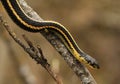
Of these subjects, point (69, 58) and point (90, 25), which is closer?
point (69, 58)

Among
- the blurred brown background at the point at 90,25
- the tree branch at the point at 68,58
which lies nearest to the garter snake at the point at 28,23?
the tree branch at the point at 68,58

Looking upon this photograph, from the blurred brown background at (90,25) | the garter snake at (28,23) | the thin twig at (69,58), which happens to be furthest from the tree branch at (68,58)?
the blurred brown background at (90,25)

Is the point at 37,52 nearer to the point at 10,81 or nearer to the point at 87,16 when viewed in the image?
the point at 10,81

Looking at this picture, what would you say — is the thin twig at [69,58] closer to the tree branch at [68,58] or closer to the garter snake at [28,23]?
the tree branch at [68,58]

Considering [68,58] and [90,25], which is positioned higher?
[90,25]

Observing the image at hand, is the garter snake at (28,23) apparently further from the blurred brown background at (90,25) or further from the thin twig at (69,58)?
the blurred brown background at (90,25)

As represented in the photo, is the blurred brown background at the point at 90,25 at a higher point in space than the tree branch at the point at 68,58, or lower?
higher

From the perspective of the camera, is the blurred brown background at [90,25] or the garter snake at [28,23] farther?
the blurred brown background at [90,25]

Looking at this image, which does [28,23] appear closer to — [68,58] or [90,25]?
[68,58]

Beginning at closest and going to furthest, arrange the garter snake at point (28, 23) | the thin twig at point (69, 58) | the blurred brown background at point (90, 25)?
the thin twig at point (69, 58) → the garter snake at point (28, 23) → the blurred brown background at point (90, 25)

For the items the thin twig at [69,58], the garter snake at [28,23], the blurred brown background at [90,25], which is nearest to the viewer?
the thin twig at [69,58]

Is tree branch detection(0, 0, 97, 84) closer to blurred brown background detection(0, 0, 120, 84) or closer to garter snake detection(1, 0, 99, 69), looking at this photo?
garter snake detection(1, 0, 99, 69)

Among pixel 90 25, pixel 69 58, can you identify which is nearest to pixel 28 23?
pixel 69 58
